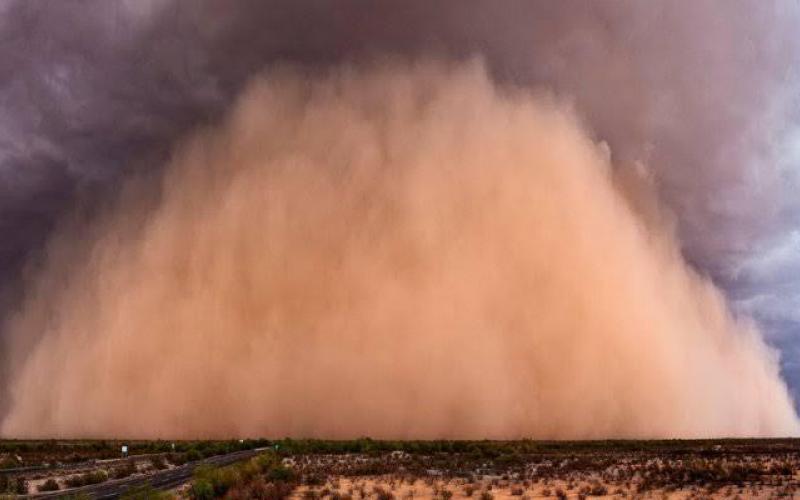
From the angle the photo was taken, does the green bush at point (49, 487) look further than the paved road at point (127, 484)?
Yes

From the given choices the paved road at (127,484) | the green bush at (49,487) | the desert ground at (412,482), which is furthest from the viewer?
the green bush at (49,487)

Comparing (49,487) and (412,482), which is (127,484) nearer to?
(49,487)

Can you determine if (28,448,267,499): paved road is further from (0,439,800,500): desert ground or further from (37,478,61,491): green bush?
(37,478,61,491): green bush

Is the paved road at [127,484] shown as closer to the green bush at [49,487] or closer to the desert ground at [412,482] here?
the desert ground at [412,482]

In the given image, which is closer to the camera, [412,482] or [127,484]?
[412,482]

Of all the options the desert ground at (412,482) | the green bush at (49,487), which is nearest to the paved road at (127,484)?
the desert ground at (412,482)

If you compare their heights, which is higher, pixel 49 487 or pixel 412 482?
pixel 412 482

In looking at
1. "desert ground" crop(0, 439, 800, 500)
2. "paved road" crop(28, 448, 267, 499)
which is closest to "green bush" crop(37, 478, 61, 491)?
"desert ground" crop(0, 439, 800, 500)

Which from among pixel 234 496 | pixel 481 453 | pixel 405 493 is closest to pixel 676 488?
pixel 405 493

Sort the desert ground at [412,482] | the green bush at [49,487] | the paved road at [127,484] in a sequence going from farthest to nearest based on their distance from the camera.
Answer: the green bush at [49,487] → the paved road at [127,484] → the desert ground at [412,482]

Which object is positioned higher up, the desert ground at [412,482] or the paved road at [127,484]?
the desert ground at [412,482]

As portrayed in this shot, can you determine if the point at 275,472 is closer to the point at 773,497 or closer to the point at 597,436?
the point at 773,497

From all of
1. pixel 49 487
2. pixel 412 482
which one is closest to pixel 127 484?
pixel 49 487

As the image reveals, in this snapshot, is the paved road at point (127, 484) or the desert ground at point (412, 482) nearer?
the desert ground at point (412, 482)
